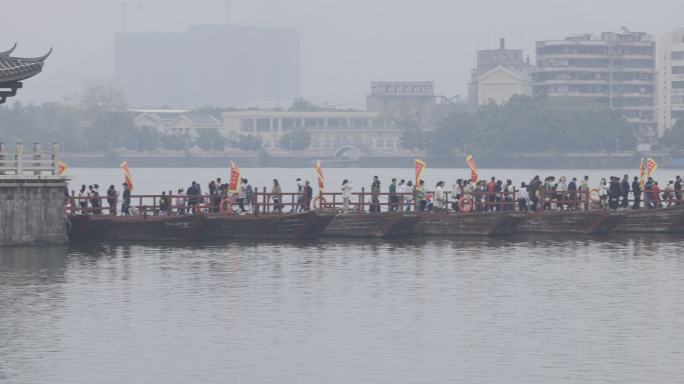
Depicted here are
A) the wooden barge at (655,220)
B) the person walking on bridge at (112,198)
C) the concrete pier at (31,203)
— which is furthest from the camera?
the wooden barge at (655,220)

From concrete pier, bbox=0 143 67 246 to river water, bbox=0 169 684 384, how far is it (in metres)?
0.70

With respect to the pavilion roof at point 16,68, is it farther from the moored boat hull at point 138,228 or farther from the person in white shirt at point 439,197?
the person in white shirt at point 439,197

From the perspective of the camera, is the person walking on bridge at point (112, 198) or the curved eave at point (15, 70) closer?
the curved eave at point (15, 70)

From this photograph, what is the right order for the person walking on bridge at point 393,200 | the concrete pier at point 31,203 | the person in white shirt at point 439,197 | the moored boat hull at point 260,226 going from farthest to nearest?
the person in white shirt at point 439,197 < the person walking on bridge at point 393,200 < the moored boat hull at point 260,226 < the concrete pier at point 31,203

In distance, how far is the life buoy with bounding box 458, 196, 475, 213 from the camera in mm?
66625

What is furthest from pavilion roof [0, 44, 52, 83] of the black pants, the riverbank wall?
the black pants

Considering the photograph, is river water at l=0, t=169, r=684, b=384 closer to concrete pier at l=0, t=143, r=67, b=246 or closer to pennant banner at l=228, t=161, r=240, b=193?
concrete pier at l=0, t=143, r=67, b=246

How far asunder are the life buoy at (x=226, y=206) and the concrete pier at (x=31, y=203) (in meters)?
8.79

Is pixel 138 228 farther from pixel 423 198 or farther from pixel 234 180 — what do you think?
pixel 423 198

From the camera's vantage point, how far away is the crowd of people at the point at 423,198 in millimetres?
64062

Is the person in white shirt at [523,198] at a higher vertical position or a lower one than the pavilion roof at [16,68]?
lower

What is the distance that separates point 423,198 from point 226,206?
905 centimetres

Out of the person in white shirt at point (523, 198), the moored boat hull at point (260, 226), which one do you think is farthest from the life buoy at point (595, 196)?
the moored boat hull at point (260, 226)

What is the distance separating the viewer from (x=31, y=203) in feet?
188
